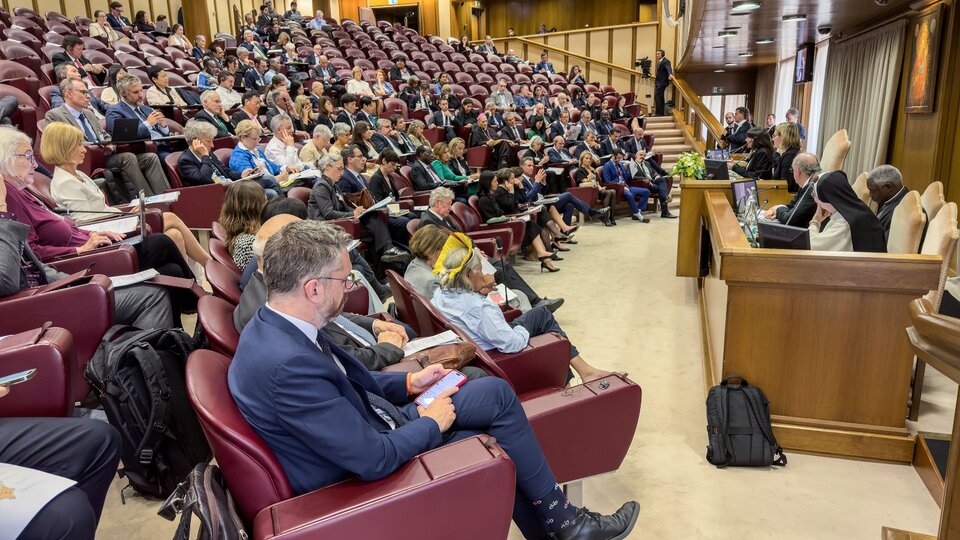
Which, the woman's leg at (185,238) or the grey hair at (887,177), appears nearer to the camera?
the grey hair at (887,177)

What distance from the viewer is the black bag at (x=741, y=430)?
2.42 metres

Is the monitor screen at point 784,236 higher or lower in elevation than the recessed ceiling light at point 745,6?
lower

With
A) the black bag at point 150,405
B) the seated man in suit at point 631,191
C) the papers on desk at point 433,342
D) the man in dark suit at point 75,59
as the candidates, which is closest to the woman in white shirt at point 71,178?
the black bag at point 150,405

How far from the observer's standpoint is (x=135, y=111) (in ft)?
16.8

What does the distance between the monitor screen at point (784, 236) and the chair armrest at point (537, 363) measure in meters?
0.91

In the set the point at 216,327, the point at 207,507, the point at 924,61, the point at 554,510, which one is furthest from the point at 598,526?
the point at 924,61

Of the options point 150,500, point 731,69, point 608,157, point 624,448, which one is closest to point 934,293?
point 624,448

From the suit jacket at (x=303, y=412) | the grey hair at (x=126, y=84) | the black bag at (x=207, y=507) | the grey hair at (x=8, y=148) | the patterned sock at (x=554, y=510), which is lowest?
the patterned sock at (x=554, y=510)

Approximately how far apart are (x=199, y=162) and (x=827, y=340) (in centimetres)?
414

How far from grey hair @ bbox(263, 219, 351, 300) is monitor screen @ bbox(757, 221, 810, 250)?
1.82 m

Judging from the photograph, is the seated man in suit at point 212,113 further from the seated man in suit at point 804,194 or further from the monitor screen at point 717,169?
the seated man in suit at point 804,194

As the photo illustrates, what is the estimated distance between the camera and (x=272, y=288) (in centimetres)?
147

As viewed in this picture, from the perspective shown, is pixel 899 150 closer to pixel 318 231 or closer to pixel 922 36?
pixel 922 36

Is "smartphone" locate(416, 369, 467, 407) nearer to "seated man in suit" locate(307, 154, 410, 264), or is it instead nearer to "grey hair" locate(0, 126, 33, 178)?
"grey hair" locate(0, 126, 33, 178)
